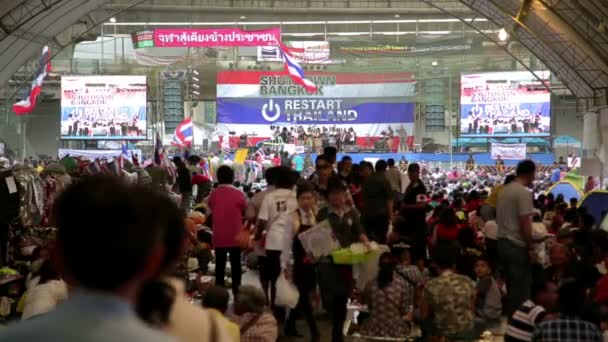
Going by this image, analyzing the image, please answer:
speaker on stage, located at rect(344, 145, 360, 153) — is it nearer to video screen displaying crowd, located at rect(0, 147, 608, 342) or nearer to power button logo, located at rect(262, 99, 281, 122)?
power button logo, located at rect(262, 99, 281, 122)

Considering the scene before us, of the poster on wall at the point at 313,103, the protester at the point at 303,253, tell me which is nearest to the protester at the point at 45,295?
the protester at the point at 303,253

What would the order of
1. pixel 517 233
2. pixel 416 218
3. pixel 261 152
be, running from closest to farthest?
1. pixel 517 233
2. pixel 416 218
3. pixel 261 152

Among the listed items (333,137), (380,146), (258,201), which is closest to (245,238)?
(258,201)

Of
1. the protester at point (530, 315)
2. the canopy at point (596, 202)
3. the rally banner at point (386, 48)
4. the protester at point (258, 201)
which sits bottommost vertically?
the protester at point (530, 315)

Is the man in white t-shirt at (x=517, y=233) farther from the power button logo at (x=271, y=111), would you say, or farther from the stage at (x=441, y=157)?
the power button logo at (x=271, y=111)

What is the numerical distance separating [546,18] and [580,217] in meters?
11.0

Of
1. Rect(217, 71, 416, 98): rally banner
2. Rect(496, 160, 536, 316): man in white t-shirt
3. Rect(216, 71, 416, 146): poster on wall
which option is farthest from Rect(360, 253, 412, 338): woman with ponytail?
Rect(217, 71, 416, 98): rally banner

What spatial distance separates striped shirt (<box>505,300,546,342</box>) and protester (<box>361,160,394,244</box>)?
3959 millimetres

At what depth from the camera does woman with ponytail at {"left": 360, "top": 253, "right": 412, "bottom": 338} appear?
7.51 m

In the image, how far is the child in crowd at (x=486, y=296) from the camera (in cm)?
827

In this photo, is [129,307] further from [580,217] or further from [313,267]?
[580,217]

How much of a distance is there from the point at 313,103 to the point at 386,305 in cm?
2859

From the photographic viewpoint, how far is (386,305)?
754cm

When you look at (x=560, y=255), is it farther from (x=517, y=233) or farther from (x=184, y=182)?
(x=184, y=182)
